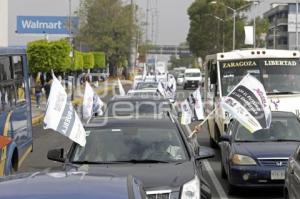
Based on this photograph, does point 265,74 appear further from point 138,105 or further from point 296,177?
point 296,177

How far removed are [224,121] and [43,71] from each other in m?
36.7

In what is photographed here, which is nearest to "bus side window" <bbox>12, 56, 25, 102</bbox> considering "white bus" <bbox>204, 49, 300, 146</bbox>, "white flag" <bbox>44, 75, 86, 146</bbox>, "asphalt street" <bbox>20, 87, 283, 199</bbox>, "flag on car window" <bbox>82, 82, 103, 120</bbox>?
"asphalt street" <bbox>20, 87, 283, 199</bbox>

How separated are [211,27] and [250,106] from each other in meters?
87.6

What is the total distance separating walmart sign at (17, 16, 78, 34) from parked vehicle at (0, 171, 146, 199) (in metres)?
80.2

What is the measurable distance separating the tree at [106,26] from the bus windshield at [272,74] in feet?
216

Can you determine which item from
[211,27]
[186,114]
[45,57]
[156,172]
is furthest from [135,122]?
[211,27]

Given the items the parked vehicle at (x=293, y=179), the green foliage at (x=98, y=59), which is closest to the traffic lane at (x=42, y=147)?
the parked vehicle at (x=293, y=179)

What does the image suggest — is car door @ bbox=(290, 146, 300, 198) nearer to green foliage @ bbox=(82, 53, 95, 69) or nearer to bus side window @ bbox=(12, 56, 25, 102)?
bus side window @ bbox=(12, 56, 25, 102)

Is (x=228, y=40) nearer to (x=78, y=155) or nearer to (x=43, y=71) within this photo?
(x=43, y=71)

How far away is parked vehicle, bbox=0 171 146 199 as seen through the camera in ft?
12.4

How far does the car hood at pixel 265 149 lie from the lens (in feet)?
36.5

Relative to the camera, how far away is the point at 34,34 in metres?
Result: 87.1

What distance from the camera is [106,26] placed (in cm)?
8219

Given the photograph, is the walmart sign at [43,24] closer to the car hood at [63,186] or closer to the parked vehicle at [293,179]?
the parked vehicle at [293,179]
